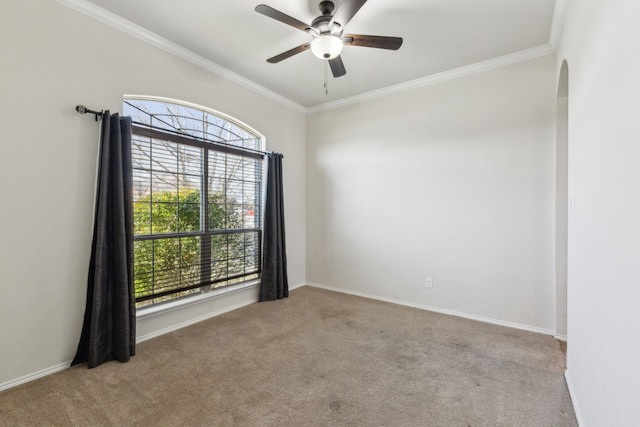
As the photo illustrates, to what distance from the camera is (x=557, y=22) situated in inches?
94.4

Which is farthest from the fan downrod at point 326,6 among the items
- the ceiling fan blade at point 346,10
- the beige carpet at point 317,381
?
the beige carpet at point 317,381

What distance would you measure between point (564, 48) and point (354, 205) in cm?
263

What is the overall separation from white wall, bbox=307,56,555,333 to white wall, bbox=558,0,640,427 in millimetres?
1074

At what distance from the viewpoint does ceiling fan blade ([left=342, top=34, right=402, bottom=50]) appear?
2135mm

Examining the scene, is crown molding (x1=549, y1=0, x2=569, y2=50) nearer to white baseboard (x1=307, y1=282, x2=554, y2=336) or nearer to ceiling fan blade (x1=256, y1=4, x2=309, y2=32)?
ceiling fan blade (x1=256, y1=4, x2=309, y2=32)

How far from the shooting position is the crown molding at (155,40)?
2.29 m

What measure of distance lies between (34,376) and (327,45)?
3.20 meters

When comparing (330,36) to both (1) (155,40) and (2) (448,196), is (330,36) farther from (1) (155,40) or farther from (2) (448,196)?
(2) (448,196)

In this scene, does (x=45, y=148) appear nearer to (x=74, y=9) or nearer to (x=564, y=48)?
(x=74, y=9)

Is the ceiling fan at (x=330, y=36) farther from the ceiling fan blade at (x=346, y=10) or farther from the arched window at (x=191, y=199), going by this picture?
the arched window at (x=191, y=199)

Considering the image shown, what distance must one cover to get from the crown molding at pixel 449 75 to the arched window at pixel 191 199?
1.41m

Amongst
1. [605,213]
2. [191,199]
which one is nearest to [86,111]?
[191,199]

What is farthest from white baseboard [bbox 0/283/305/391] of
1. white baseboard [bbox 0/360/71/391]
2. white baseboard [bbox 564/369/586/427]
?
white baseboard [bbox 564/369/586/427]

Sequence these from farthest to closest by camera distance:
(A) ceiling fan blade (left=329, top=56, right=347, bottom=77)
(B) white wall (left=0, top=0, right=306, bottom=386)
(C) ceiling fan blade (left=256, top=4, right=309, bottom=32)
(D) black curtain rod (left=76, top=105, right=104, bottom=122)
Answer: (A) ceiling fan blade (left=329, top=56, right=347, bottom=77), (D) black curtain rod (left=76, top=105, right=104, bottom=122), (B) white wall (left=0, top=0, right=306, bottom=386), (C) ceiling fan blade (left=256, top=4, right=309, bottom=32)
